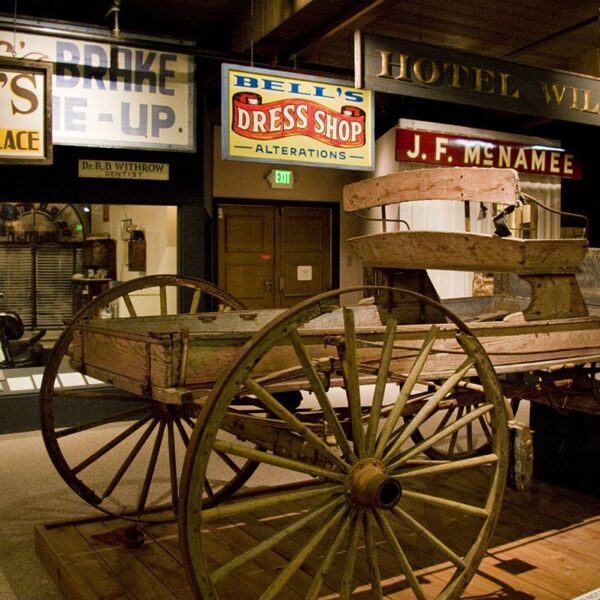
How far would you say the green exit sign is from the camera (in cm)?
904

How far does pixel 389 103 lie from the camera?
8734mm

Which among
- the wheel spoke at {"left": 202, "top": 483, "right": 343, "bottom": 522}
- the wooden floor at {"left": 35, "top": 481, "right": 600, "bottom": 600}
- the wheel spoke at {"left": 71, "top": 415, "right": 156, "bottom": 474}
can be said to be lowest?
the wooden floor at {"left": 35, "top": 481, "right": 600, "bottom": 600}

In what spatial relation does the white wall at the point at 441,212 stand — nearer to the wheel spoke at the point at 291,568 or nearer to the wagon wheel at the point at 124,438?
the wagon wheel at the point at 124,438

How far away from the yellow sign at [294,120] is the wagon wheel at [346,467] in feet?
9.26

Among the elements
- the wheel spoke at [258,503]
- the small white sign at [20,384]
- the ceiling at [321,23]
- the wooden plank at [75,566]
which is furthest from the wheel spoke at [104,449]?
the ceiling at [321,23]

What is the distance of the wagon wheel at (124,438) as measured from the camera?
3.39 metres

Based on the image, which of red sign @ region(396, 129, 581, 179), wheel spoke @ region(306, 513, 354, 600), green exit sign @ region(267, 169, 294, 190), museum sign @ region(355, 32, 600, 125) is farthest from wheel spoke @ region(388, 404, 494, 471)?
green exit sign @ region(267, 169, 294, 190)

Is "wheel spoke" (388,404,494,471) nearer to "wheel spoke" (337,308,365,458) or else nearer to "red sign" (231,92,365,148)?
"wheel spoke" (337,308,365,458)

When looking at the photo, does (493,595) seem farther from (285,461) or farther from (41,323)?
(41,323)

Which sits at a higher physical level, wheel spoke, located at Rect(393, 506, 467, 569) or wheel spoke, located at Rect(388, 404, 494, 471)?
wheel spoke, located at Rect(388, 404, 494, 471)

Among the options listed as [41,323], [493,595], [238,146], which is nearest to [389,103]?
[238,146]

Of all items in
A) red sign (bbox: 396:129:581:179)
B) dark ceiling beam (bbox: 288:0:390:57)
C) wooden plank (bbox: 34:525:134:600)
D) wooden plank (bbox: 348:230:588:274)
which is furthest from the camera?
red sign (bbox: 396:129:581:179)

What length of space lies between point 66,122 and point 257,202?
3.93m

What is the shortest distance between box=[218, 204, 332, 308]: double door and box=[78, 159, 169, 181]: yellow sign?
2650mm
